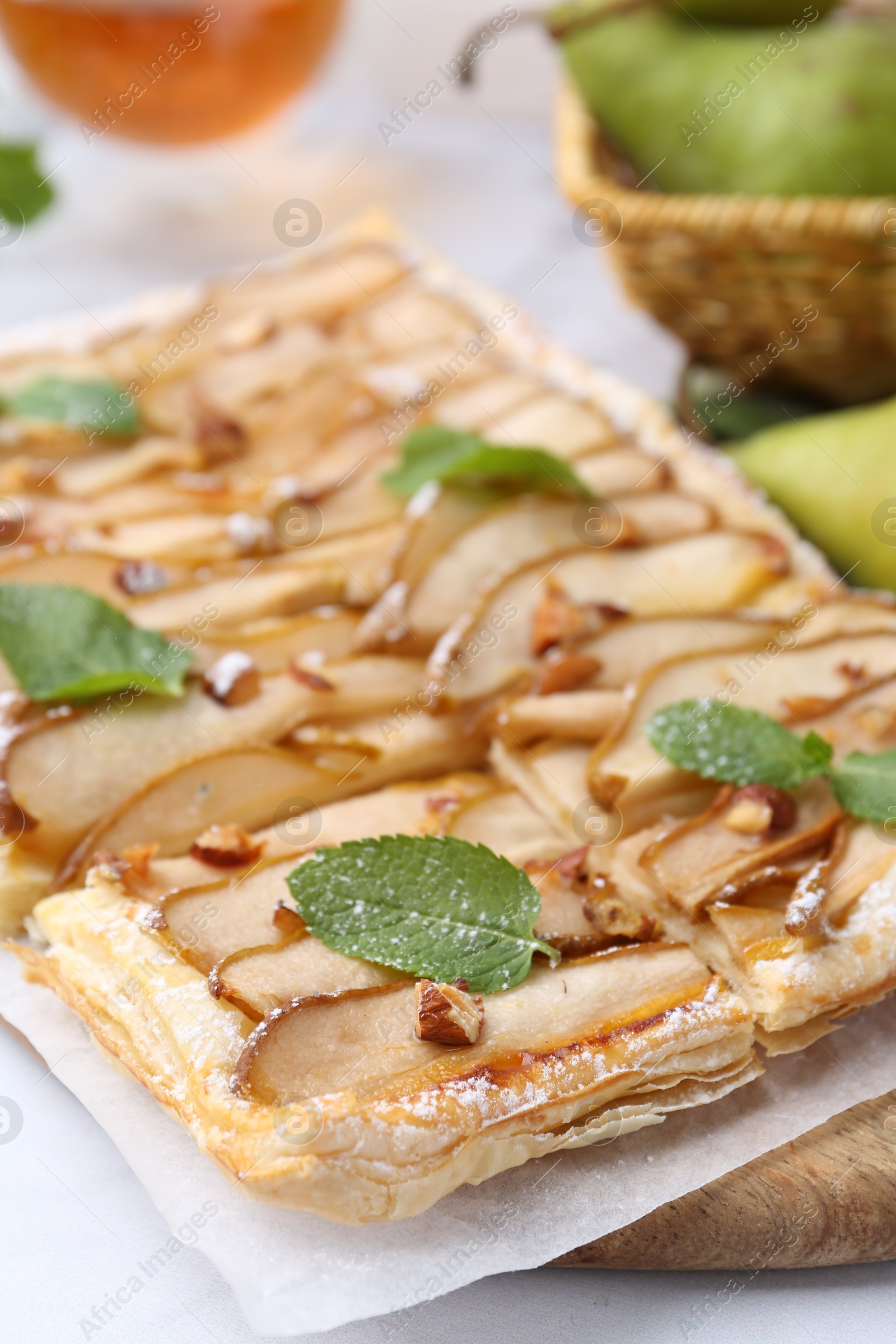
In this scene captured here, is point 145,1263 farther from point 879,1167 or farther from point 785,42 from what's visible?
point 785,42

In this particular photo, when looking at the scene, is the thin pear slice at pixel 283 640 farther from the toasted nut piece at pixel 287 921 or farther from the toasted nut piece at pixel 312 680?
the toasted nut piece at pixel 287 921

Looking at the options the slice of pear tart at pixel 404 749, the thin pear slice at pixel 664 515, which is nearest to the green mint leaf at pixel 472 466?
the slice of pear tart at pixel 404 749

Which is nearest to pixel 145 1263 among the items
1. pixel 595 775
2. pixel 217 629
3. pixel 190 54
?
pixel 595 775

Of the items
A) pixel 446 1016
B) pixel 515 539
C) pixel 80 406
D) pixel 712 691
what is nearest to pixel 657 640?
pixel 712 691

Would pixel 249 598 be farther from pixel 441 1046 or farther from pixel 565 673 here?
pixel 441 1046

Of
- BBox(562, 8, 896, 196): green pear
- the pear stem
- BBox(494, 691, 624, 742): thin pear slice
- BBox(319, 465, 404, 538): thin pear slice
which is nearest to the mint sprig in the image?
BBox(494, 691, 624, 742): thin pear slice

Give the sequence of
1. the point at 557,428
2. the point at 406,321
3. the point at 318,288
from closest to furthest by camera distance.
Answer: the point at 557,428 → the point at 406,321 → the point at 318,288

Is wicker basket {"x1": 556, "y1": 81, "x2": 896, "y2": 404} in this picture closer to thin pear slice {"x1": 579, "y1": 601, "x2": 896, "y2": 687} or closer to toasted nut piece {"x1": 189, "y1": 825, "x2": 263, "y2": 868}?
thin pear slice {"x1": 579, "y1": 601, "x2": 896, "y2": 687}
